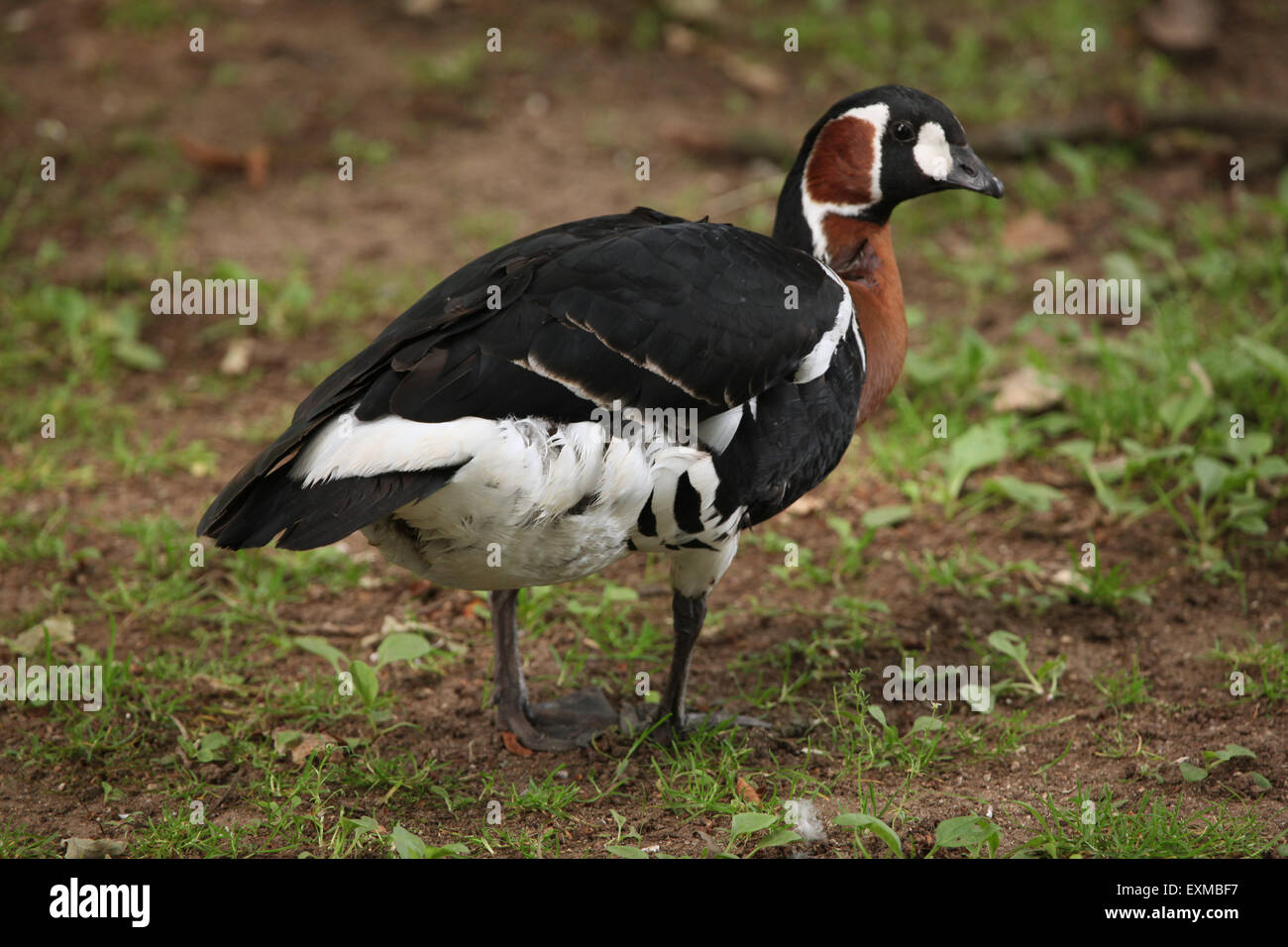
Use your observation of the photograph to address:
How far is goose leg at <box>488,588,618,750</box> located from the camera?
4078 millimetres

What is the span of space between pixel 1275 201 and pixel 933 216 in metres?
1.71

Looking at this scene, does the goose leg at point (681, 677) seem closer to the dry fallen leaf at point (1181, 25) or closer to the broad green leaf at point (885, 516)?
the broad green leaf at point (885, 516)

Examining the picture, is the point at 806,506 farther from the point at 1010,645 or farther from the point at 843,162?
the point at 843,162

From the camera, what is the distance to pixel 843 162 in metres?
4.37

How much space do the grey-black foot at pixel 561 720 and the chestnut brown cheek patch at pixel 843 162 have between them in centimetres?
185

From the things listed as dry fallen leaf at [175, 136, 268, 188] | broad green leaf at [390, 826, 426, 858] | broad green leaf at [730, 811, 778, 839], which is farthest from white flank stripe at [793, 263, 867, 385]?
dry fallen leaf at [175, 136, 268, 188]

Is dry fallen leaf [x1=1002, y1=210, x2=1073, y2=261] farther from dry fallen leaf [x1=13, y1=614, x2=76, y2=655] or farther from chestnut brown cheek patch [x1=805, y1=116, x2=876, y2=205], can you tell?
dry fallen leaf [x1=13, y1=614, x2=76, y2=655]

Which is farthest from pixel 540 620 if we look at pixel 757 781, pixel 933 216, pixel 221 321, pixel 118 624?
pixel 933 216

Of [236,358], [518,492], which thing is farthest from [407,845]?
[236,358]

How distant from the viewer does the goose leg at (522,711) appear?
4.08 metres

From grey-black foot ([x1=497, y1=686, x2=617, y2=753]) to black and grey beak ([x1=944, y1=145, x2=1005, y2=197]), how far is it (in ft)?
6.83

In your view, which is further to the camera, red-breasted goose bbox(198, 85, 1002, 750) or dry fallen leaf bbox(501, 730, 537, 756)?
dry fallen leaf bbox(501, 730, 537, 756)

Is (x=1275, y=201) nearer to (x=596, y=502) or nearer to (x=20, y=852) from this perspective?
(x=596, y=502)

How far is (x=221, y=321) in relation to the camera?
21.1ft
